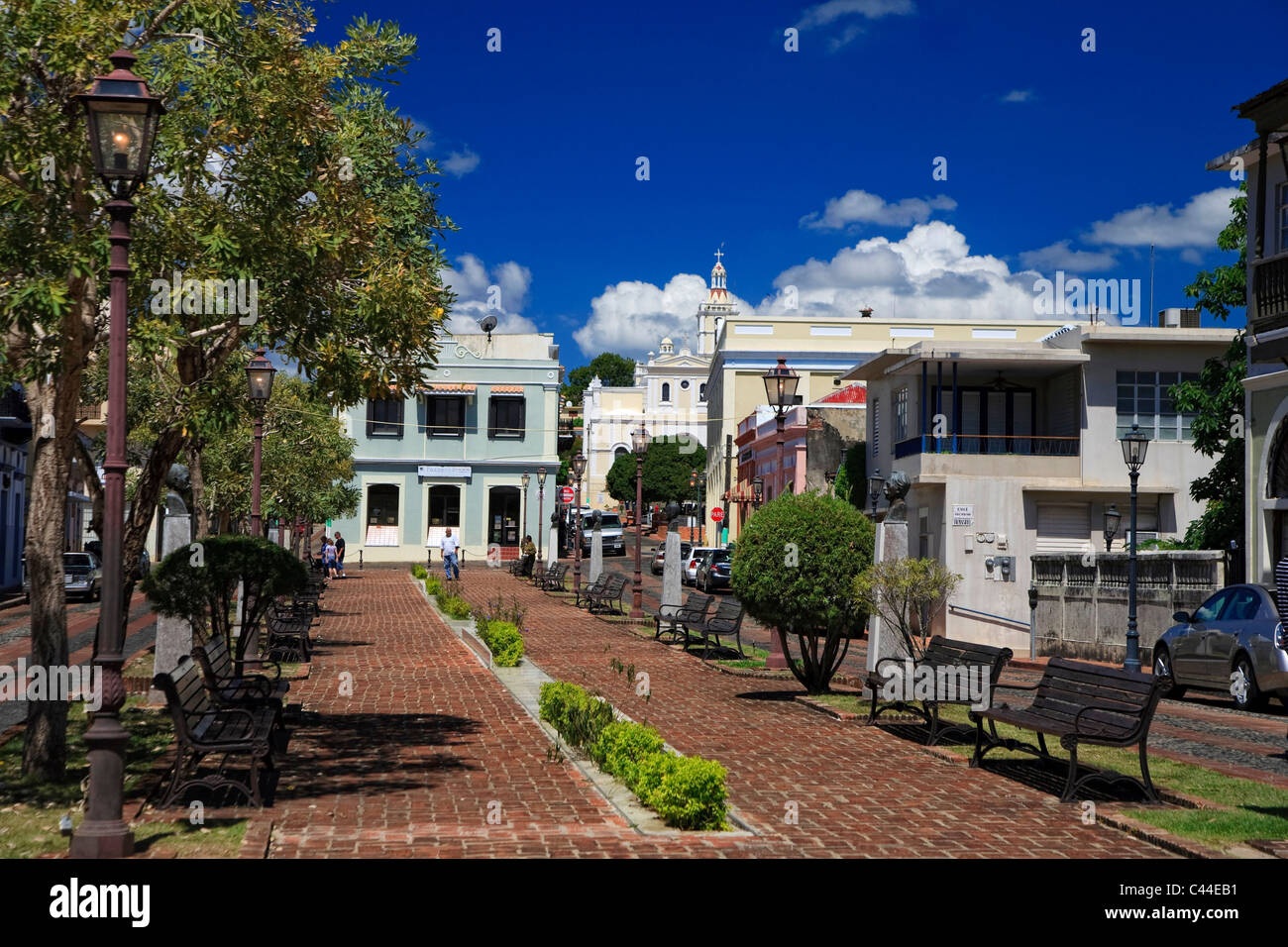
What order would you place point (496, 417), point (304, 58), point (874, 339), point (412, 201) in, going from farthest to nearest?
point (874, 339) → point (496, 417) → point (412, 201) → point (304, 58)

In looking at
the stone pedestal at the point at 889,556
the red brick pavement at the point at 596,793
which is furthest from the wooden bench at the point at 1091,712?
the stone pedestal at the point at 889,556

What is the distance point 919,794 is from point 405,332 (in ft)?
18.5

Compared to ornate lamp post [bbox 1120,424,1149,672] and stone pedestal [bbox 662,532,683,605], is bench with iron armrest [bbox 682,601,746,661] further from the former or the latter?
ornate lamp post [bbox 1120,424,1149,672]

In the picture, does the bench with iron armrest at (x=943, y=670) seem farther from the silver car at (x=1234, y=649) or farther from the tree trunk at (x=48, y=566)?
the tree trunk at (x=48, y=566)

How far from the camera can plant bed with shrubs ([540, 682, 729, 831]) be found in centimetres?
799

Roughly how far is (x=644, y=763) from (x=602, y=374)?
124 m

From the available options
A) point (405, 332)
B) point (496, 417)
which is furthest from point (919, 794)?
point (496, 417)

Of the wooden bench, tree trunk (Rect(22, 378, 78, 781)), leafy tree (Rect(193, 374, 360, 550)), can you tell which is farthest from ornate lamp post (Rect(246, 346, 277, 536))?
leafy tree (Rect(193, 374, 360, 550))

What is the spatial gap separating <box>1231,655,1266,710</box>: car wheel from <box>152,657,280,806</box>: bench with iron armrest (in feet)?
40.4

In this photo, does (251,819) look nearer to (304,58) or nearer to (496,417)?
(304,58)

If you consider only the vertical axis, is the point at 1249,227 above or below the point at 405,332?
above

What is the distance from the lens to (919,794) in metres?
9.58

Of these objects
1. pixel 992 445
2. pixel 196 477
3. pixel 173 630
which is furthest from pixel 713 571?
pixel 173 630

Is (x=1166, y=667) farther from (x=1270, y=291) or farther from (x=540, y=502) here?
(x=540, y=502)
